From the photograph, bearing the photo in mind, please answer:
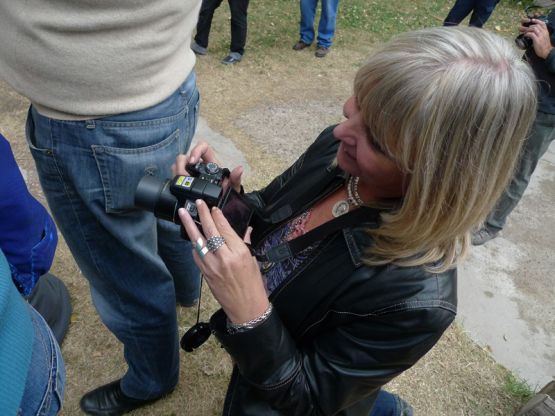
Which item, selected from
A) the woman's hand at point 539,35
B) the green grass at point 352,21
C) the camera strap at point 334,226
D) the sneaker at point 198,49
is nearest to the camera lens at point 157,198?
the camera strap at point 334,226

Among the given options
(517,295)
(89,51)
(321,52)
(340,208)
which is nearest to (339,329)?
(340,208)

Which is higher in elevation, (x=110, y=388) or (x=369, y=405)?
(x=369, y=405)

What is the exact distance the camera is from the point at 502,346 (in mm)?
2791

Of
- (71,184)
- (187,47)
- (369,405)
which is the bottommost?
(369,405)

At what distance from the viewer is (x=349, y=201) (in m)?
1.39

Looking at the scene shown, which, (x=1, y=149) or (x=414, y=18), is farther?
(x=414, y=18)

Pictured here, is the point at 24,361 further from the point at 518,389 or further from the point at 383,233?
the point at 518,389

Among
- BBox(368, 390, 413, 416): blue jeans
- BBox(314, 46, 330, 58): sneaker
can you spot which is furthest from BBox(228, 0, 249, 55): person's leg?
BBox(368, 390, 413, 416): blue jeans

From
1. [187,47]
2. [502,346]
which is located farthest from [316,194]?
[502,346]

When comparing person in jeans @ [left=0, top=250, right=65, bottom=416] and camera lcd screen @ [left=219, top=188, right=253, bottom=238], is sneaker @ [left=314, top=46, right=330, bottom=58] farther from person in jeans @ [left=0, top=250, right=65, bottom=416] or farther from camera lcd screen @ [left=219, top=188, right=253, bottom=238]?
person in jeans @ [left=0, top=250, right=65, bottom=416]

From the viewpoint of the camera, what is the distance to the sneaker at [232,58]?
16.3ft

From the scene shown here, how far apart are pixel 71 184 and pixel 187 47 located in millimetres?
586

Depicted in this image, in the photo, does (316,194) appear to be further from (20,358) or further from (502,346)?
(502,346)

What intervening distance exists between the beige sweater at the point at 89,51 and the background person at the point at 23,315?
0.69ft
